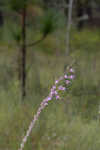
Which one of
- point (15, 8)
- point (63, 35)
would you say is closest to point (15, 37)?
point (15, 8)

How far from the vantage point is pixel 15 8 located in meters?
4.71

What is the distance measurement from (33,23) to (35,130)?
8.78ft

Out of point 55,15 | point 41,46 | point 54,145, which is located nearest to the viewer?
point 54,145

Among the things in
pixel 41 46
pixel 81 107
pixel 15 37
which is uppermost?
pixel 15 37

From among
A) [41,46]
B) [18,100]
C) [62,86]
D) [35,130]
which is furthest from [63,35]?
[62,86]

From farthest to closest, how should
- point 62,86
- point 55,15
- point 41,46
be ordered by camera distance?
point 41,46
point 55,15
point 62,86

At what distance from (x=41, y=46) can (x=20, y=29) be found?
343 inches

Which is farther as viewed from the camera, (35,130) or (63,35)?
(63,35)

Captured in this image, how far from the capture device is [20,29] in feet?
16.0

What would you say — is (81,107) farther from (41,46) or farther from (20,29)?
(41,46)

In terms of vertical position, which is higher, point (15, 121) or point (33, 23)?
point (33, 23)

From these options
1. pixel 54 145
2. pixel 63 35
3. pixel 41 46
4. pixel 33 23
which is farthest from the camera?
pixel 63 35

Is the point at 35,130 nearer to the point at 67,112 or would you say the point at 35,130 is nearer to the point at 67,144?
the point at 67,144

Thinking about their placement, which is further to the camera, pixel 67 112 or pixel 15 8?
pixel 15 8
